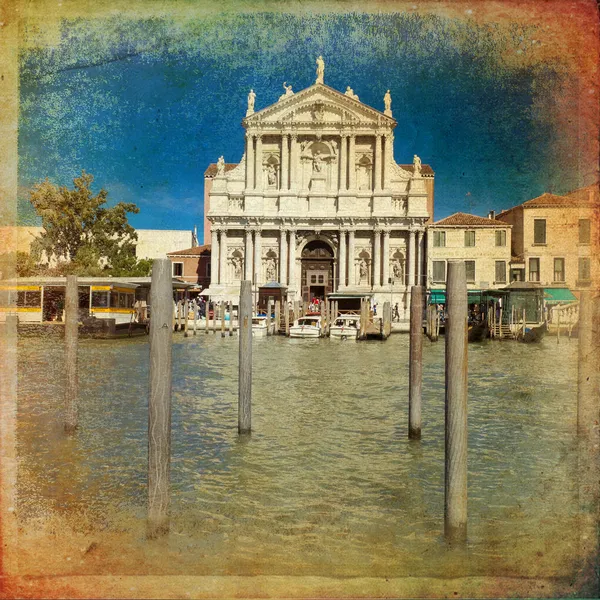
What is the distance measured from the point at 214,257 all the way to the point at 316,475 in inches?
1070

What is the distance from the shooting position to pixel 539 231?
2300 centimetres

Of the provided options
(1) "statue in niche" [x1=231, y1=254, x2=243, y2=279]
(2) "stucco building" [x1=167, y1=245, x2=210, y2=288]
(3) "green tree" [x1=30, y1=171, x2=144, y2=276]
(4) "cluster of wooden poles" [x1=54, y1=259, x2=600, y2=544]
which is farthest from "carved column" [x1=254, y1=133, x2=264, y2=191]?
(4) "cluster of wooden poles" [x1=54, y1=259, x2=600, y2=544]

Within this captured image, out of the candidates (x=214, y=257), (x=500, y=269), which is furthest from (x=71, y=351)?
(x=214, y=257)

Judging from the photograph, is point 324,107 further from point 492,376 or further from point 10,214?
point 10,214

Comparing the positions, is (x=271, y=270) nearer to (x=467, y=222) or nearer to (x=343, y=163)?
(x=343, y=163)

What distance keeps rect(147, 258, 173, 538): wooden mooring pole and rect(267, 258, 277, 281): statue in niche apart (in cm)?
2840

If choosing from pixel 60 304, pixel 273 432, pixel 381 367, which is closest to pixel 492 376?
pixel 381 367

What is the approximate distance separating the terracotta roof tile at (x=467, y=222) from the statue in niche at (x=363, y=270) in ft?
15.1

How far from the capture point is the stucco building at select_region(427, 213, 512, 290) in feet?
89.0

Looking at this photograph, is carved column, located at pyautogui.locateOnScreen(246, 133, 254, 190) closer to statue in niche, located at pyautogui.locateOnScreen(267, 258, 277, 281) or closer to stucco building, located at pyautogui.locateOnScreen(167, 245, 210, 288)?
statue in niche, located at pyautogui.locateOnScreen(267, 258, 277, 281)

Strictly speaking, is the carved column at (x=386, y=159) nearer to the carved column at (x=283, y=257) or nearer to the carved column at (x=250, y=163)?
the carved column at (x=283, y=257)

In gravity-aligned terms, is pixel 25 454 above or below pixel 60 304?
below

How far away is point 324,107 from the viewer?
29922 millimetres

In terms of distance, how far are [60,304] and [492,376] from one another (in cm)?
1176
